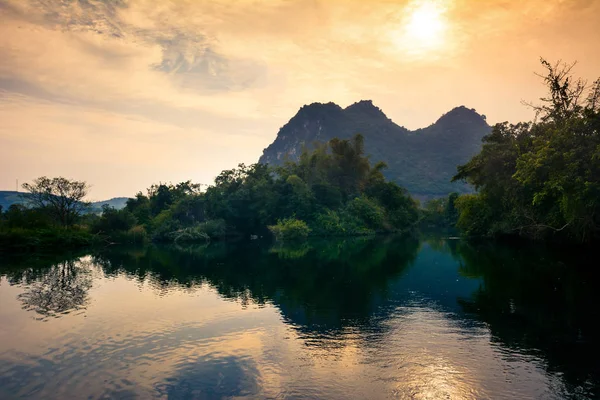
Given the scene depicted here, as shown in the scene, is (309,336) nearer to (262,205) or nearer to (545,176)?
(545,176)

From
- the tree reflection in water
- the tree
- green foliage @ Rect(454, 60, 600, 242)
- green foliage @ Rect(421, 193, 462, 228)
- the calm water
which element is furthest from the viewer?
green foliage @ Rect(421, 193, 462, 228)

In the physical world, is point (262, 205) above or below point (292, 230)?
above

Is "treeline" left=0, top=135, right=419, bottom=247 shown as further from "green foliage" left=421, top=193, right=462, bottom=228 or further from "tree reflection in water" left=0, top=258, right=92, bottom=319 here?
"tree reflection in water" left=0, top=258, right=92, bottom=319

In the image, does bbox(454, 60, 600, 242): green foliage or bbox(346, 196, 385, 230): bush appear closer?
bbox(454, 60, 600, 242): green foliage

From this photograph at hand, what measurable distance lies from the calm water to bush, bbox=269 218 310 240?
39626mm

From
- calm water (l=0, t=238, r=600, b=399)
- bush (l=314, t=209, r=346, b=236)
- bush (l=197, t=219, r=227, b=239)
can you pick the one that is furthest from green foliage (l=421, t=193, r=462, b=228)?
calm water (l=0, t=238, r=600, b=399)

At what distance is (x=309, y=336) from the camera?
12.2m

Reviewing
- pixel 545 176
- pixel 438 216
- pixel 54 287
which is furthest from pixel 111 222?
pixel 438 216

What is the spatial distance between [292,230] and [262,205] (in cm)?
1095

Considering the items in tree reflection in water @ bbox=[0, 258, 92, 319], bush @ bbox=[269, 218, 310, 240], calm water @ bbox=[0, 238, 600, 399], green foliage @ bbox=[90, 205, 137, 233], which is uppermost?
green foliage @ bbox=[90, 205, 137, 233]

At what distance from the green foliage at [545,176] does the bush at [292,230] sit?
23.9 meters

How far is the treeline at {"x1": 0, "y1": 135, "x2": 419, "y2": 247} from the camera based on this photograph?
59875 millimetres

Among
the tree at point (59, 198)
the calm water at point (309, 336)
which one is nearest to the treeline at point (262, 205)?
the tree at point (59, 198)

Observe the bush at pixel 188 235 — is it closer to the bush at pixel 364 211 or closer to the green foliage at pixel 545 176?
the bush at pixel 364 211
